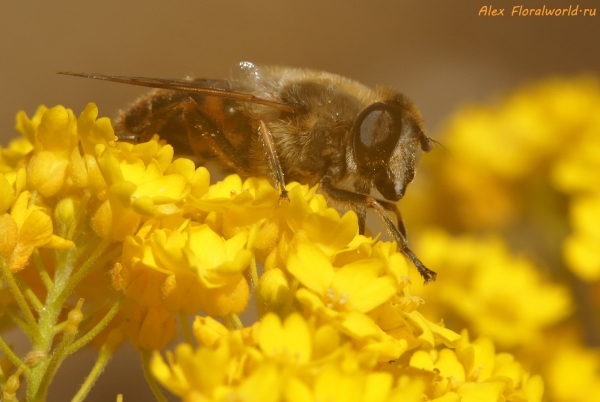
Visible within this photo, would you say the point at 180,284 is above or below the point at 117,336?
above

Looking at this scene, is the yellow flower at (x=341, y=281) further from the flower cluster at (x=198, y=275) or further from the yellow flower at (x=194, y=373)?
the yellow flower at (x=194, y=373)

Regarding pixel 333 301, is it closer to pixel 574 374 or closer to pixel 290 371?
pixel 290 371

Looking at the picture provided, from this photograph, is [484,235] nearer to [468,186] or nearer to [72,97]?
[468,186]

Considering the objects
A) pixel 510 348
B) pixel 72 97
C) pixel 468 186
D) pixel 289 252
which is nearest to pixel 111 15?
pixel 72 97

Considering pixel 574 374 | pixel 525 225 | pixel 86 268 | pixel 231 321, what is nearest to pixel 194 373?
pixel 231 321

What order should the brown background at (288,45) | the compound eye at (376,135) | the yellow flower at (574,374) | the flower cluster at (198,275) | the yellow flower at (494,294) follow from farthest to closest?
the brown background at (288,45), the yellow flower at (494,294), the yellow flower at (574,374), the compound eye at (376,135), the flower cluster at (198,275)

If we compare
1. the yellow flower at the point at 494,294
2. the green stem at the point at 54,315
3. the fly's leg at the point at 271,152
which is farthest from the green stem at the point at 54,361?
the yellow flower at the point at 494,294
